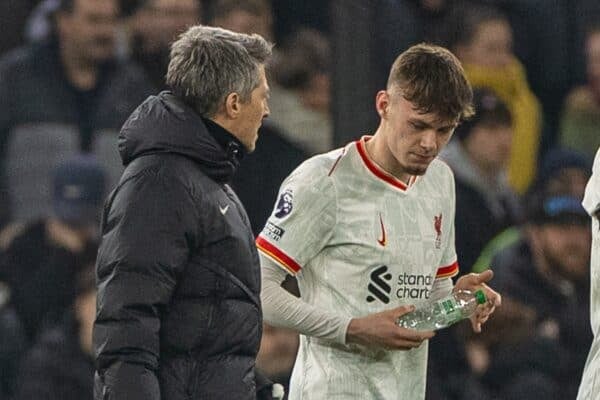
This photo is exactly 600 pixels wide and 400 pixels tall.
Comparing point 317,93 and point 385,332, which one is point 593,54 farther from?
point 385,332

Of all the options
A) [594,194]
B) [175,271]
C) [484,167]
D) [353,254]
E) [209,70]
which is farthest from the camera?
[484,167]

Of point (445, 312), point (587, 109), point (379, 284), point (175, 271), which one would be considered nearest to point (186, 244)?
point (175, 271)

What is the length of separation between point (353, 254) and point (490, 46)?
2682 mm

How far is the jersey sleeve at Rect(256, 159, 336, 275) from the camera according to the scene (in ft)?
11.3

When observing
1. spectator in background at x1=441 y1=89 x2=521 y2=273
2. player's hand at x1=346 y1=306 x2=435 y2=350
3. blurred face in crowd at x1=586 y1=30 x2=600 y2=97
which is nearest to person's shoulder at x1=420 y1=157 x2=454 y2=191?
player's hand at x1=346 y1=306 x2=435 y2=350

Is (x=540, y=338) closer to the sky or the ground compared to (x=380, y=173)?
closer to the ground

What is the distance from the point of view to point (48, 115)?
5734mm

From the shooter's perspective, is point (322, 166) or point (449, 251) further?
point (449, 251)

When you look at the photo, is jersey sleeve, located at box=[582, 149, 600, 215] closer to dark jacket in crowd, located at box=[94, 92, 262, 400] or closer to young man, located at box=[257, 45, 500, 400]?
young man, located at box=[257, 45, 500, 400]

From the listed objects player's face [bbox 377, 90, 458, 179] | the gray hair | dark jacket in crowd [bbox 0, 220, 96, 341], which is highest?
the gray hair

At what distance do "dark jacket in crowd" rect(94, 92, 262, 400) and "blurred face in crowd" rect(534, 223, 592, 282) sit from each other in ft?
9.77

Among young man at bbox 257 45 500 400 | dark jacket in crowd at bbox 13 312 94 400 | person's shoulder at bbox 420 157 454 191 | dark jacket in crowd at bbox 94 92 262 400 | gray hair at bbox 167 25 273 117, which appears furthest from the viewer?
dark jacket in crowd at bbox 13 312 94 400

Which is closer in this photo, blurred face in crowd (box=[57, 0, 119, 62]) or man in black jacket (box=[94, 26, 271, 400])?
man in black jacket (box=[94, 26, 271, 400])

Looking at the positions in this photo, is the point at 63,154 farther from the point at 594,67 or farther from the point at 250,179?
the point at 594,67
